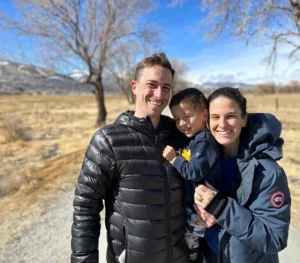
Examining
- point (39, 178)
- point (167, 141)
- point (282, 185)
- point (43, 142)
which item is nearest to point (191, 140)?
point (167, 141)

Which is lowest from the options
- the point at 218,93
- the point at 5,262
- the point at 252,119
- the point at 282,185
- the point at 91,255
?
the point at 5,262

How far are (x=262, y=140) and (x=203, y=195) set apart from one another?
A: 19.0 inches

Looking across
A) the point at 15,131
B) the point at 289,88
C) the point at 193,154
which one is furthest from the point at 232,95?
the point at 289,88

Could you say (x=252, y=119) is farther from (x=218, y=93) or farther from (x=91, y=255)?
(x=91, y=255)

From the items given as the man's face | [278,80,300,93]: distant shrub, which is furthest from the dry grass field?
[278,80,300,93]: distant shrub

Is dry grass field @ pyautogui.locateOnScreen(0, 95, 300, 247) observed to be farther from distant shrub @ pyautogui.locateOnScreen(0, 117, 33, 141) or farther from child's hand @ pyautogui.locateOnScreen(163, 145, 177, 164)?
child's hand @ pyautogui.locateOnScreen(163, 145, 177, 164)

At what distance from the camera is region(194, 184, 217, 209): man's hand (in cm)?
158

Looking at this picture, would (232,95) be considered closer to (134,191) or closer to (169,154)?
(169,154)

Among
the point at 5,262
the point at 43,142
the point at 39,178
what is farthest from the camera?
the point at 43,142

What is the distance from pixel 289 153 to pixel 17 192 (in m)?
8.08

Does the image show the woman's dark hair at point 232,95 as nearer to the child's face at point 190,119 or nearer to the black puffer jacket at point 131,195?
the child's face at point 190,119

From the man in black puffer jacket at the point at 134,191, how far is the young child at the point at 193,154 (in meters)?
0.07

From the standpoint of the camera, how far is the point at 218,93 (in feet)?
5.69

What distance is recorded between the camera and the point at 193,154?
1726mm
